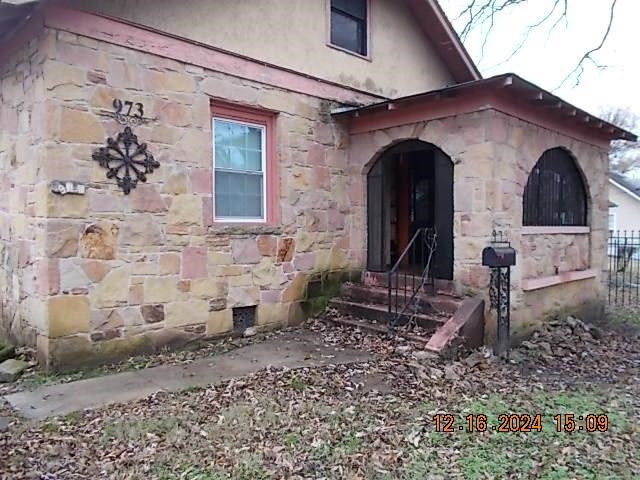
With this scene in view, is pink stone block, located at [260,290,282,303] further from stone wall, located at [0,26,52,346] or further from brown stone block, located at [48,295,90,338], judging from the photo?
stone wall, located at [0,26,52,346]

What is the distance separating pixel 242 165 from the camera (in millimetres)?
6465

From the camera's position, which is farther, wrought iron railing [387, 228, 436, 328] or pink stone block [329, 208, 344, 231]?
pink stone block [329, 208, 344, 231]

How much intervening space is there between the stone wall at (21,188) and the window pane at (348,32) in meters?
4.31

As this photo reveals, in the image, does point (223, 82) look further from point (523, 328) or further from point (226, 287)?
point (523, 328)

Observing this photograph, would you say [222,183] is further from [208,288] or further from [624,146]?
[624,146]

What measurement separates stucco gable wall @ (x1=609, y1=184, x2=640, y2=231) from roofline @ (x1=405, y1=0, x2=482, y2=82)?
21.5 meters

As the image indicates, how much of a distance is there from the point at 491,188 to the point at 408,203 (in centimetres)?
330

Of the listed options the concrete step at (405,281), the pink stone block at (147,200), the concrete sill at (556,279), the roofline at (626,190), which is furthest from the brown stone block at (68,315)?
the roofline at (626,190)

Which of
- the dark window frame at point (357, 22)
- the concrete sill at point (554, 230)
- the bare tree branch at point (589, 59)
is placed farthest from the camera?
the bare tree branch at point (589, 59)

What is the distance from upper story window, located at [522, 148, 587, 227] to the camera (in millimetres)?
6957

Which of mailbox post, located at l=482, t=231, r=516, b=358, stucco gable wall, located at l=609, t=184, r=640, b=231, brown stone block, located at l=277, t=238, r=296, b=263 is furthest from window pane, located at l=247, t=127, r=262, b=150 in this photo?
stucco gable wall, located at l=609, t=184, r=640, b=231

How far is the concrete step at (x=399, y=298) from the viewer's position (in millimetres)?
6195

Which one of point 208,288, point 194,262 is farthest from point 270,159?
point 208,288
